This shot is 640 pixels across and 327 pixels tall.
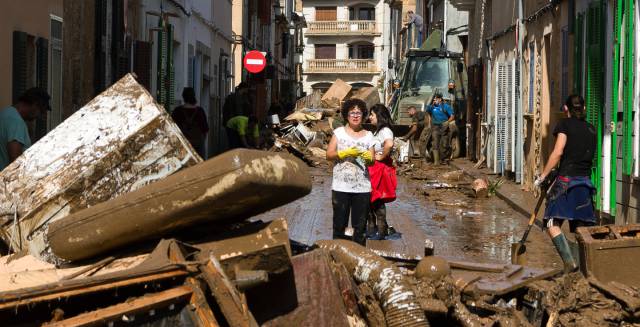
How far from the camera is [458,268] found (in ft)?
24.5

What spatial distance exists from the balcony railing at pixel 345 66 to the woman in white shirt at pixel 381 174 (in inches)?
2771

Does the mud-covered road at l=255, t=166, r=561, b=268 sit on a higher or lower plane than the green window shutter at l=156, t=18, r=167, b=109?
lower

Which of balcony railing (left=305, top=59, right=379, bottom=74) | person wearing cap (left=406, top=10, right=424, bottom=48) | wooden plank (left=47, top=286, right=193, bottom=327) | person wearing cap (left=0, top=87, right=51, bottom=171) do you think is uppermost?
person wearing cap (left=406, top=10, right=424, bottom=48)

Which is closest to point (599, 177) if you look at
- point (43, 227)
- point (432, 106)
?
point (43, 227)

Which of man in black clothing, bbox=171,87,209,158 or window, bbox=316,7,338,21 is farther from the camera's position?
window, bbox=316,7,338,21

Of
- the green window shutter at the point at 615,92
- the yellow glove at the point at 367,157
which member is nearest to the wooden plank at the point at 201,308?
the yellow glove at the point at 367,157

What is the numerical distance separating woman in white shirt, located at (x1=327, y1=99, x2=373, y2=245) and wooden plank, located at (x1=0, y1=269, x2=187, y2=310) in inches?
201

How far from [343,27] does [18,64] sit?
72.4 m

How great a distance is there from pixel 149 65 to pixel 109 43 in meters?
2.51

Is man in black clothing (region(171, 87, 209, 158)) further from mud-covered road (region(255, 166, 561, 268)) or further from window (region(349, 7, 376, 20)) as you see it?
window (region(349, 7, 376, 20))

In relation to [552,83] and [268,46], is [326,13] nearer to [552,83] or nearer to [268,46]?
[268,46]

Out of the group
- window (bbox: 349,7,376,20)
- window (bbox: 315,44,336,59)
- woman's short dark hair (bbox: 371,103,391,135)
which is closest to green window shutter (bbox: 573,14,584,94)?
woman's short dark hair (bbox: 371,103,391,135)

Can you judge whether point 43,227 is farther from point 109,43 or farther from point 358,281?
point 109,43

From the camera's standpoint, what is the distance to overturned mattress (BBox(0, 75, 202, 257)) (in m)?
6.49
